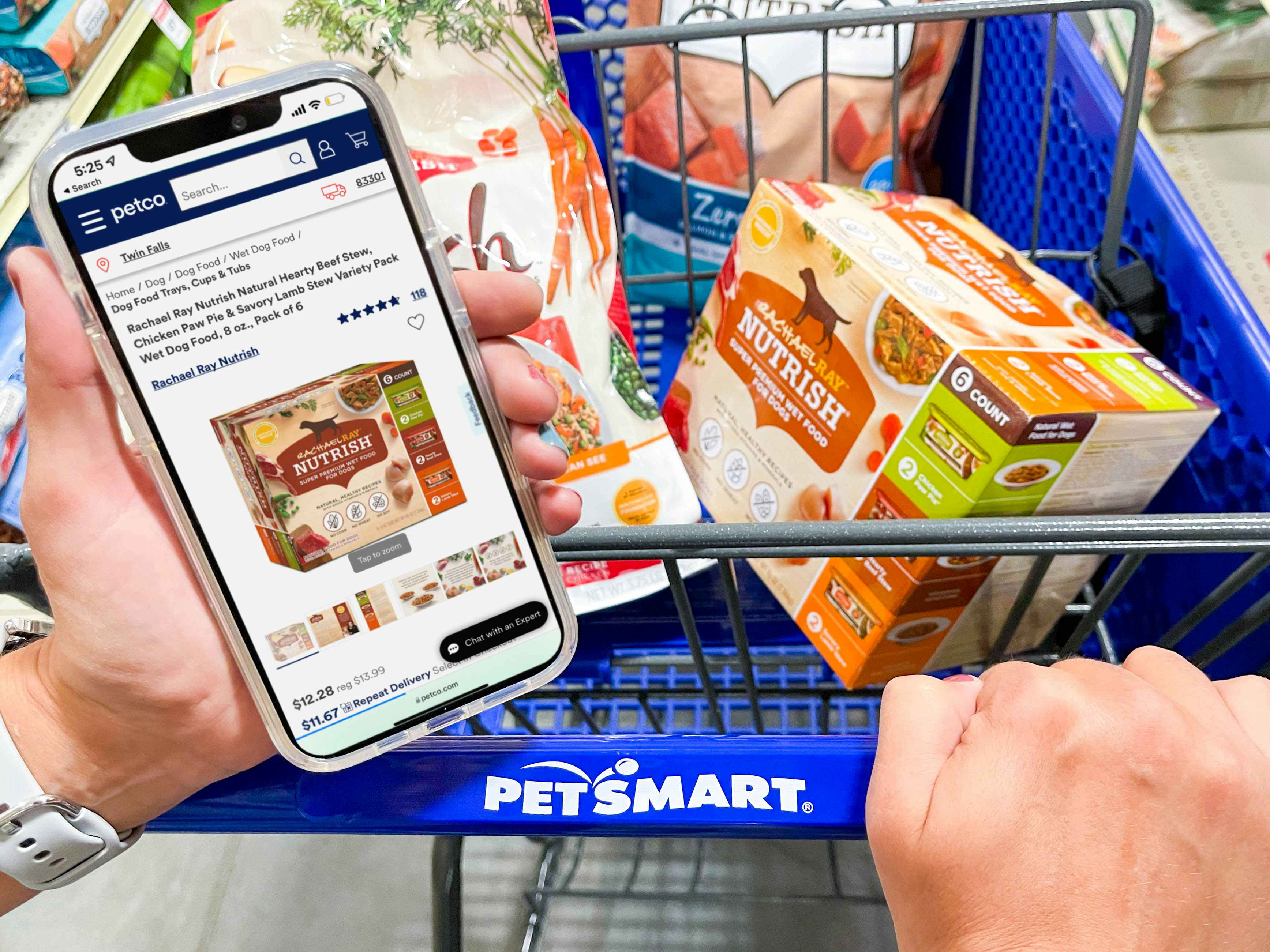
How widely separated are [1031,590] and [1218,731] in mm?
144

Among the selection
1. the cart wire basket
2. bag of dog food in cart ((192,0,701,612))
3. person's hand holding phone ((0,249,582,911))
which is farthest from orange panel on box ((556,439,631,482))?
person's hand holding phone ((0,249,582,911))

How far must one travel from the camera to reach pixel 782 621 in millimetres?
841

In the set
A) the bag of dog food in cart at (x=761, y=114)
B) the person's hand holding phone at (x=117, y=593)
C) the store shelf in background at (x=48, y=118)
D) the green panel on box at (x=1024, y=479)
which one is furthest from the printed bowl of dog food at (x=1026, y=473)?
the store shelf in background at (x=48, y=118)

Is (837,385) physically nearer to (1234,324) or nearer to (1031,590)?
(1031,590)

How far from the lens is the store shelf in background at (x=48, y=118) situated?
41.8 inches

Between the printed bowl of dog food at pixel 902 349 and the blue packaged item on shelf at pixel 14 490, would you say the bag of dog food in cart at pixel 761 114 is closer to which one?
the printed bowl of dog food at pixel 902 349

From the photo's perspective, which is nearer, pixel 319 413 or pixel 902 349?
pixel 319 413

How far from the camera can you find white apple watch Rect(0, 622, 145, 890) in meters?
0.51

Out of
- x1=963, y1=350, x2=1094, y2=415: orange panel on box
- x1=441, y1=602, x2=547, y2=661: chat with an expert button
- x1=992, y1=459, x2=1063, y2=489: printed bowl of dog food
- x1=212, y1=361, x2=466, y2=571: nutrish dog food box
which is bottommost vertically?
x1=441, y1=602, x2=547, y2=661: chat with an expert button

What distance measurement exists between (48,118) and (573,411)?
2.68ft

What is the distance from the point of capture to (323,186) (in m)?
0.48

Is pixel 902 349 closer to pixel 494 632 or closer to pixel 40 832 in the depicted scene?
pixel 494 632

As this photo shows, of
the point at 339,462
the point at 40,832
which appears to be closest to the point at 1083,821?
the point at 339,462

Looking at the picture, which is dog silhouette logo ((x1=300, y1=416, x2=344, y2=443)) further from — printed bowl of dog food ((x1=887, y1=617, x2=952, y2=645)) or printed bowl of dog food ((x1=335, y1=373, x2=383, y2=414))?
printed bowl of dog food ((x1=887, y1=617, x2=952, y2=645))
